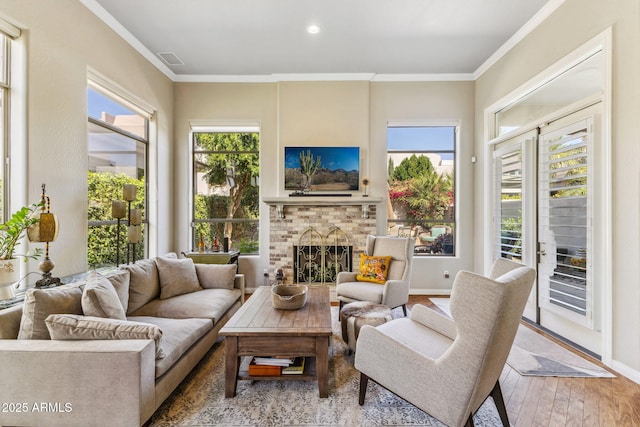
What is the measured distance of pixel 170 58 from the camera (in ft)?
13.9

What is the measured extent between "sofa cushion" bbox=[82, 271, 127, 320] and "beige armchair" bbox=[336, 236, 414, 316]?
226 cm

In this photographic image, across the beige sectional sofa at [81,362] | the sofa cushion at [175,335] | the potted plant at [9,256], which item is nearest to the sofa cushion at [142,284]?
the sofa cushion at [175,335]

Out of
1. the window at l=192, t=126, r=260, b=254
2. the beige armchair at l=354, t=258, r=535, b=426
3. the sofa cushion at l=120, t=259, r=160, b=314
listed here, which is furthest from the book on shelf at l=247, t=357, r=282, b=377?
the window at l=192, t=126, r=260, b=254

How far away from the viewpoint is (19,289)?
232 cm

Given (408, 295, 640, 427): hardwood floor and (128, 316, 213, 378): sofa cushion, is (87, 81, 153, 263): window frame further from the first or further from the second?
(408, 295, 640, 427): hardwood floor

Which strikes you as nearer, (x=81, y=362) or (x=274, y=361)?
(x=81, y=362)

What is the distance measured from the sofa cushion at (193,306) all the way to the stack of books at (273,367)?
0.69 meters

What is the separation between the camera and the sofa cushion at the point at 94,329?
171cm

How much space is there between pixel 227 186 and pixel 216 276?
2.03 metres

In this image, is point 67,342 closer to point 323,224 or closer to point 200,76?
point 323,224

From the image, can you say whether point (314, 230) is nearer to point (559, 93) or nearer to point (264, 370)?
point (264, 370)

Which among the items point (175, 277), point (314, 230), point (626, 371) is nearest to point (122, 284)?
point (175, 277)

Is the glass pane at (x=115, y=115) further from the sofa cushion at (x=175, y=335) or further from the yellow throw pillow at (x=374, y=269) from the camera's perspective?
the yellow throw pillow at (x=374, y=269)

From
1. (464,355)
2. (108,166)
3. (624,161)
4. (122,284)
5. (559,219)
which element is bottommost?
(464,355)
